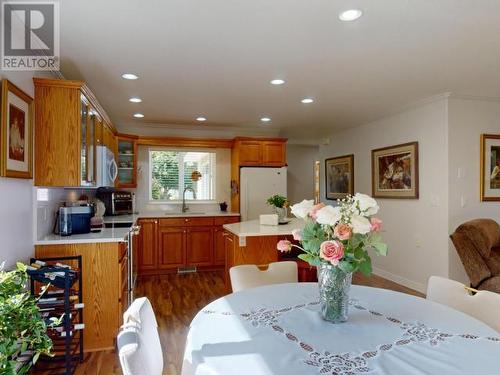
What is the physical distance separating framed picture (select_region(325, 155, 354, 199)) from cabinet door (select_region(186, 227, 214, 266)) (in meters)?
2.43

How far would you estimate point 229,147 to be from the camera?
232 inches

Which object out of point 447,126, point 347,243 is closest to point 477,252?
point 447,126

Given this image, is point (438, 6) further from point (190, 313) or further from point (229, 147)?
point (229, 147)

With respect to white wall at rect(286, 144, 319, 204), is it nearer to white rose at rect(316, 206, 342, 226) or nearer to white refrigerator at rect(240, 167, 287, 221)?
white refrigerator at rect(240, 167, 287, 221)

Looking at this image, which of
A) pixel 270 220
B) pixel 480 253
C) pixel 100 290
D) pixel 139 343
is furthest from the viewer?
pixel 270 220

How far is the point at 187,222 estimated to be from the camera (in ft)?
17.0

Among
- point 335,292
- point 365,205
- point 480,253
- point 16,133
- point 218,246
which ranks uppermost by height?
point 16,133

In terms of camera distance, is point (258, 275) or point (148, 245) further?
point (148, 245)

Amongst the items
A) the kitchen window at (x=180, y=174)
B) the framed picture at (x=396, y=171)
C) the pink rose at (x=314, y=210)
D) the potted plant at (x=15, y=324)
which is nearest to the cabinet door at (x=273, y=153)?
the kitchen window at (x=180, y=174)

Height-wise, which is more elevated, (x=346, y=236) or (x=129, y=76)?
(x=129, y=76)

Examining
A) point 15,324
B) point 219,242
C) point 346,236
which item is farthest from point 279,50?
point 219,242

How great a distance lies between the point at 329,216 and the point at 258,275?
3.11 feet

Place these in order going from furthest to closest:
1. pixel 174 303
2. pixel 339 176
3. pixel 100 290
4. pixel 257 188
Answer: pixel 339 176 < pixel 257 188 < pixel 174 303 < pixel 100 290

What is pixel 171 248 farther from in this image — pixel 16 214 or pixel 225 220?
pixel 16 214
